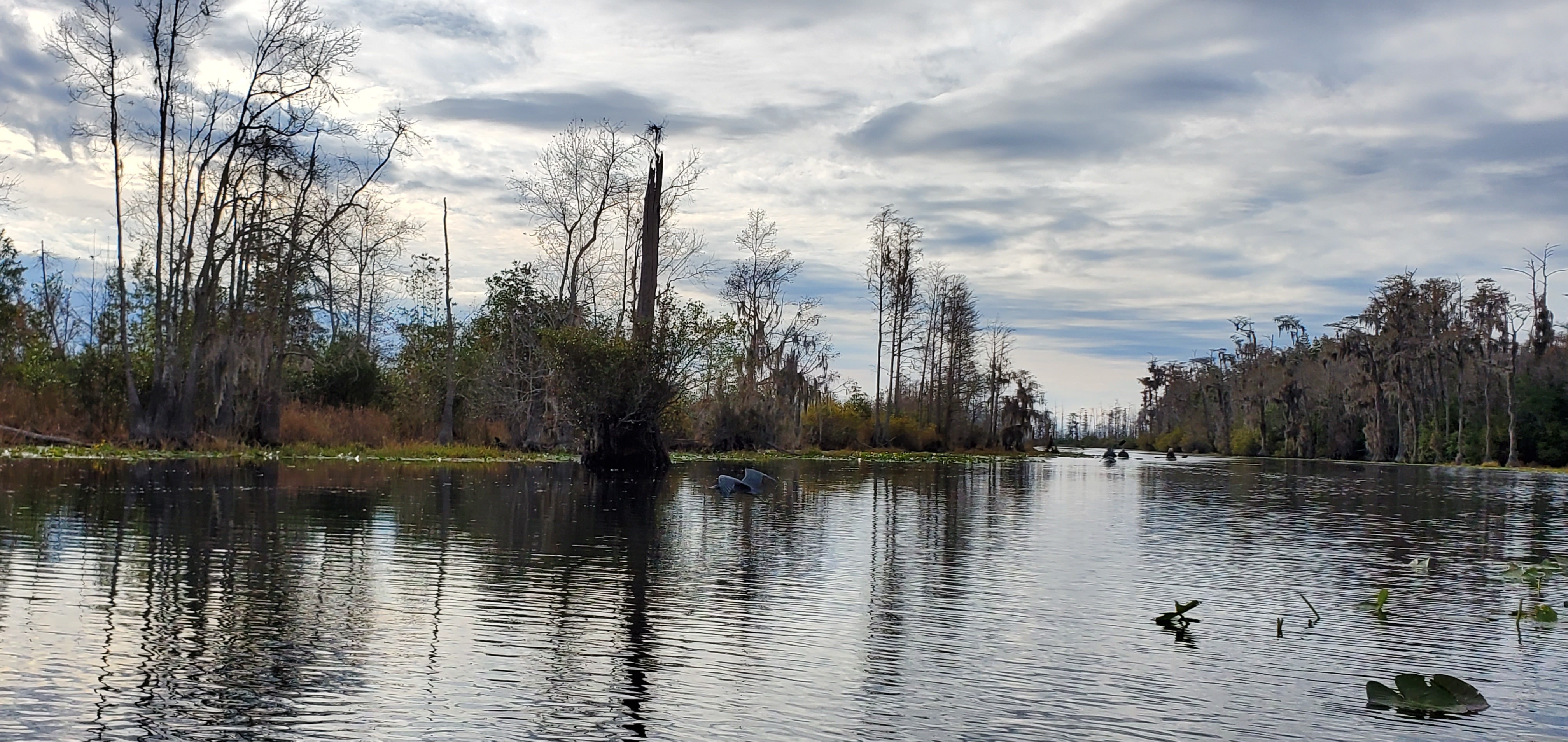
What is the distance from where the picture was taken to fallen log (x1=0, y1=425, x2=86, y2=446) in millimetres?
32562

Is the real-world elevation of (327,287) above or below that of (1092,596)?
above

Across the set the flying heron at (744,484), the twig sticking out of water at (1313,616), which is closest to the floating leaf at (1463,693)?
the twig sticking out of water at (1313,616)

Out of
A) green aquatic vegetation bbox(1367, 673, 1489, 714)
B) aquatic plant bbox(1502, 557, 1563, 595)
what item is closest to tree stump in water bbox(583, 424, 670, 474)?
aquatic plant bbox(1502, 557, 1563, 595)

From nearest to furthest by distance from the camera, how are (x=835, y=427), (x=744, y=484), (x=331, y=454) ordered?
(x=744, y=484)
(x=331, y=454)
(x=835, y=427)

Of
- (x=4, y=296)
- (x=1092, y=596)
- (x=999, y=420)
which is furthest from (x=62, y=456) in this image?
(x=999, y=420)

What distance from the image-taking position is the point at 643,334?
35531mm

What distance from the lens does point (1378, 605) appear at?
11391 millimetres

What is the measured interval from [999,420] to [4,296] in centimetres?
5647

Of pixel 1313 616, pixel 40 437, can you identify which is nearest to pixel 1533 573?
pixel 1313 616

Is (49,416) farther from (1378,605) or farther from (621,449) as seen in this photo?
(1378,605)

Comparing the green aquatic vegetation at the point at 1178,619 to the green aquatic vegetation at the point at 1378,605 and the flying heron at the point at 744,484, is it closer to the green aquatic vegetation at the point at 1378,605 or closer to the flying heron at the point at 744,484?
the green aquatic vegetation at the point at 1378,605

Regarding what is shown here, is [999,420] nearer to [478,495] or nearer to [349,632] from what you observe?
[478,495]

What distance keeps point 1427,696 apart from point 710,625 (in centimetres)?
495

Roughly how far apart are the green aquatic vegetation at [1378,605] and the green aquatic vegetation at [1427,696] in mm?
3662
